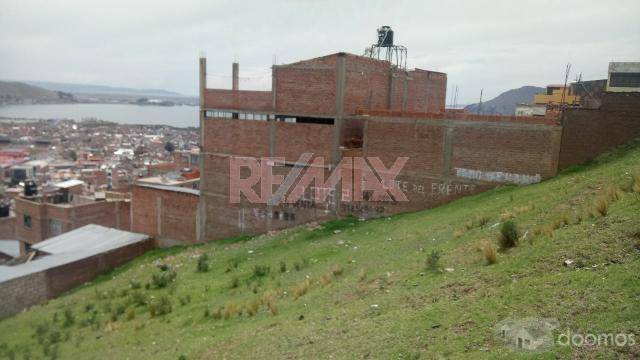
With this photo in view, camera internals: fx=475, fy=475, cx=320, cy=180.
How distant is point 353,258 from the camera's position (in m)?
13.7

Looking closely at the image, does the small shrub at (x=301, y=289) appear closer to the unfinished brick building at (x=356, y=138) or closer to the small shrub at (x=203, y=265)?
the small shrub at (x=203, y=265)

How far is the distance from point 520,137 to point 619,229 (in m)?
9.46

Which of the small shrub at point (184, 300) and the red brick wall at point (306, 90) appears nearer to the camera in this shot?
the small shrub at point (184, 300)

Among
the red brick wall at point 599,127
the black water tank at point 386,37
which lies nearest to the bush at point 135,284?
the red brick wall at point 599,127

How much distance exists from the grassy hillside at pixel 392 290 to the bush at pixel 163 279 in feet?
0.19

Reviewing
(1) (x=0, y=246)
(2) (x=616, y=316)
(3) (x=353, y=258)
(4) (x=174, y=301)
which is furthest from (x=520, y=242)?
(1) (x=0, y=246)

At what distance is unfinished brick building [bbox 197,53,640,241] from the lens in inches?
653

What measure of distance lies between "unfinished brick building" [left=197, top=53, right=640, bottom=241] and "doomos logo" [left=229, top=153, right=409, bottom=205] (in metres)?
0.21

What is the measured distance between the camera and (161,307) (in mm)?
13836

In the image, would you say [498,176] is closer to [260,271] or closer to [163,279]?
[260,271]

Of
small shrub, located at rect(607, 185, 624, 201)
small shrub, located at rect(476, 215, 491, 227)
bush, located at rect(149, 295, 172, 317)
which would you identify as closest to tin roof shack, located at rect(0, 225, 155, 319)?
bush, located at rect(149, 295, 172, 317)

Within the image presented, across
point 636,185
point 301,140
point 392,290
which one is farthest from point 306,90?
point 636,185

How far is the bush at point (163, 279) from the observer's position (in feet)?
54.4

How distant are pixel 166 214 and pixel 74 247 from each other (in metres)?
4.68
